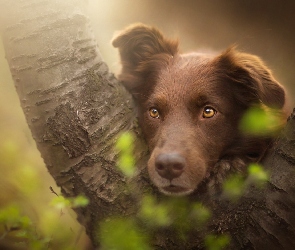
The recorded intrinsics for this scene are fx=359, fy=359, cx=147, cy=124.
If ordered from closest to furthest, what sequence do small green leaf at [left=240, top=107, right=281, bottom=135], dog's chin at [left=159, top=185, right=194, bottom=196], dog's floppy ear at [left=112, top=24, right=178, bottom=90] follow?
dog's chin at [left=159, top=185, right=194, bottom=196] < small green leaf at [left=240, top=107, right=281, bottom=135] < dog's floppy ear at [left=112, top=24, right=178, bottom=90]

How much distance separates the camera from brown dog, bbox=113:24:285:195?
2256 millimetres

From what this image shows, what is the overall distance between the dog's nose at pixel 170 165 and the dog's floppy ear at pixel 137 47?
791 millimetres

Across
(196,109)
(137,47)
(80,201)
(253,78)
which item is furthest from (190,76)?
(80,201)

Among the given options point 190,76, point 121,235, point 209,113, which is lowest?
point 121,235

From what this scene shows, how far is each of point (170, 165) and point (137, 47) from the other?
3.98 ft

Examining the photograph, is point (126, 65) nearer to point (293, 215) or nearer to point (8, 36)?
point (8, 36)

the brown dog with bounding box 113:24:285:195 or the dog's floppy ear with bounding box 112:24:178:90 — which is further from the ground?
the dog's floppy ear with bounding box 112:24:178:90

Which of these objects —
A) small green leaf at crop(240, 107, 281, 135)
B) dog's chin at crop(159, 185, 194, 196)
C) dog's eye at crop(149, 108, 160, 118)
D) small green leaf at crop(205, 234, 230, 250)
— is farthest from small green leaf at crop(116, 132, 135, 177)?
small green leaf at crop(240, 107, 281, 135)

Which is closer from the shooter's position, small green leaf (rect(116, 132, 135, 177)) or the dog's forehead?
small green leaf (rect(116, 132, 135, 177))

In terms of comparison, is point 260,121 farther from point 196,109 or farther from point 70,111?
point 70,111

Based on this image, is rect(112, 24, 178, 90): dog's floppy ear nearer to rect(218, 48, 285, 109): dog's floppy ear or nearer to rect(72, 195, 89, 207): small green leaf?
rect(218, 48, 285, 109): dog's floppy ear

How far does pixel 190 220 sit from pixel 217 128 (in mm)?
772

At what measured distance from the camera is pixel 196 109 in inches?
99.0

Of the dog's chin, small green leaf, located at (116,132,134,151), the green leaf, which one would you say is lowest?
the green leaf
